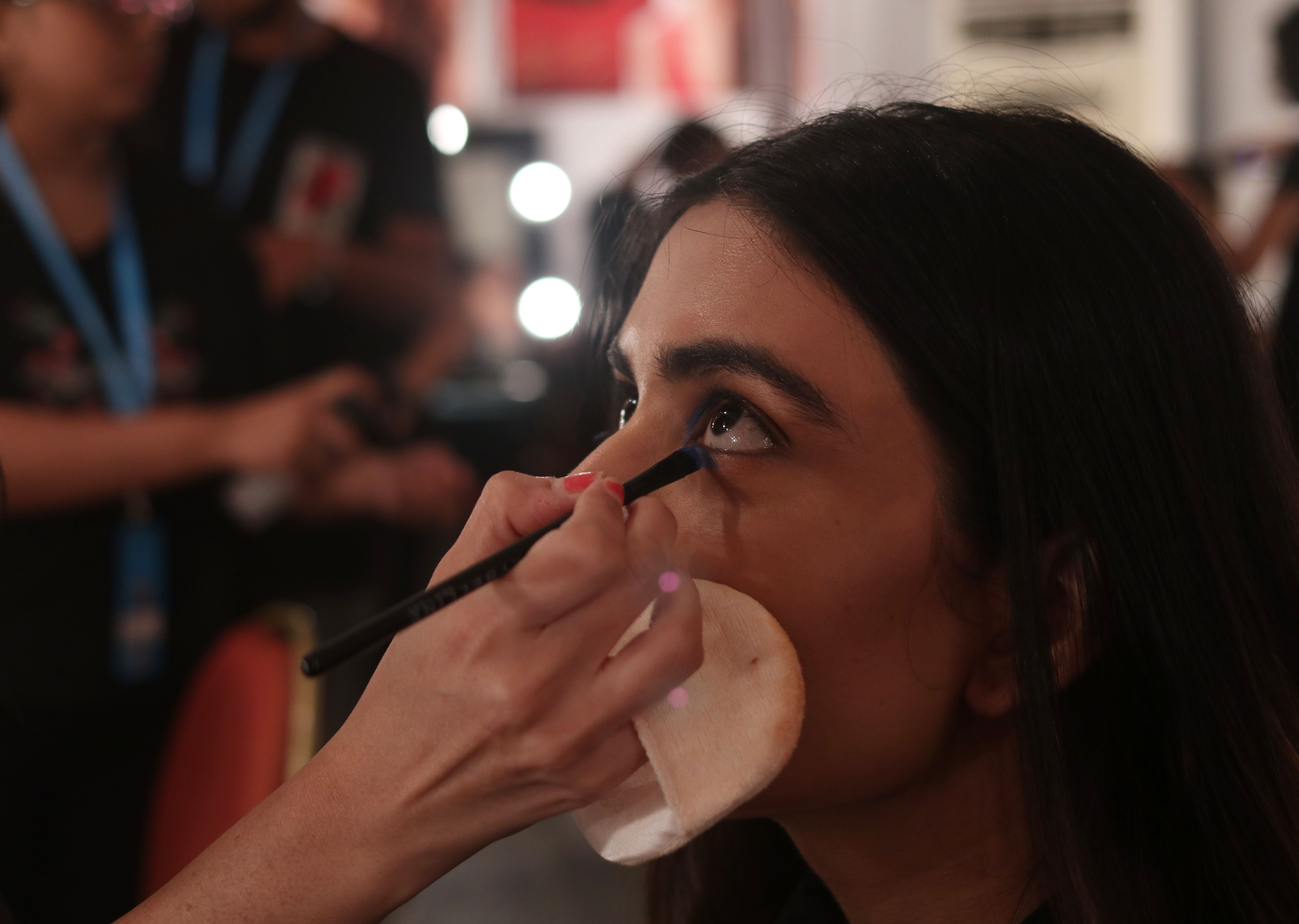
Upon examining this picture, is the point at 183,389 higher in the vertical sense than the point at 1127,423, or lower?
lower

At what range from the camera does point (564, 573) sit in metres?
0.50

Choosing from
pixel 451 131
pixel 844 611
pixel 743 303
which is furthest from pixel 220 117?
pixel 451 131

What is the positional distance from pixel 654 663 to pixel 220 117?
1630 millimetres

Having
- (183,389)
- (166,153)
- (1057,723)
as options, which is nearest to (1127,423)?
(1057,723)

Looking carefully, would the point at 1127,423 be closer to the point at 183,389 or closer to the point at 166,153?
the point at 183,389

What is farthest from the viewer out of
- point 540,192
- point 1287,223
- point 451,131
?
point 540,192

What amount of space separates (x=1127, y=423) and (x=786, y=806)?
0.34m

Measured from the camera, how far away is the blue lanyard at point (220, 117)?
5.88 feet

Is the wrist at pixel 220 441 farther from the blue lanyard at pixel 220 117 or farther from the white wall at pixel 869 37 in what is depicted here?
the white wall at pixel 869 37

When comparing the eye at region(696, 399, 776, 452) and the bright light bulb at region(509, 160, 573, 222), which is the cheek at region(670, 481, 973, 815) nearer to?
the eye at region(696, 399, 776, 452)

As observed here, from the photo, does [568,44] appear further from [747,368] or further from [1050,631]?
[1050,631]

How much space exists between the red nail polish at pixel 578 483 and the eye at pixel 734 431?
11 cm

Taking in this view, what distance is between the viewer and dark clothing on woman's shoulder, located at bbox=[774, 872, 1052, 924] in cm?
87

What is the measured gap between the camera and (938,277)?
27.4 inches
